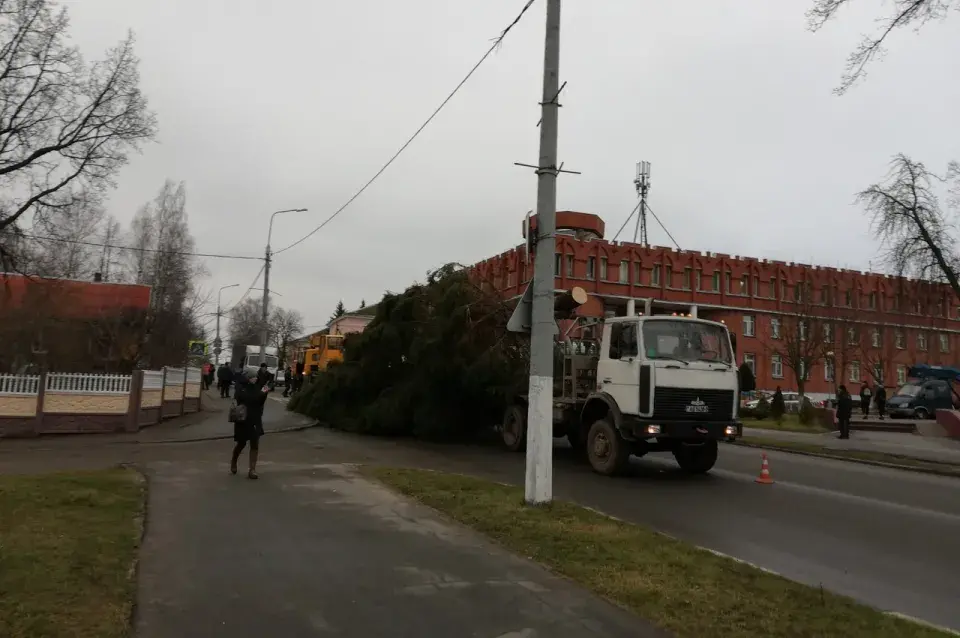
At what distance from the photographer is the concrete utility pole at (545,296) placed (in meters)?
8.58

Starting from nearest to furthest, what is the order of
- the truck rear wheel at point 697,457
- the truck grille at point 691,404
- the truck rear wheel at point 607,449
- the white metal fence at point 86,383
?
the truck grille at point 691,404
the truck rear wheel at point 607,449
the truck rear wheel at point 697,457
the white metal fence at point 86,383

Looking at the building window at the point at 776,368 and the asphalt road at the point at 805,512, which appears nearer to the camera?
the asphalt road at the point at 805,512

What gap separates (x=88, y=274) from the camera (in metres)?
41.4

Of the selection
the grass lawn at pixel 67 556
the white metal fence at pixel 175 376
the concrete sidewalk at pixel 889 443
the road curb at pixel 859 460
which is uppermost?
the white metal fence at pixel 175 376

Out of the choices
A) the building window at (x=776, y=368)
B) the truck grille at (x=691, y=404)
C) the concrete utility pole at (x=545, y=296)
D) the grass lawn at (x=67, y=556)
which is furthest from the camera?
the building window at (x=776, y=368)

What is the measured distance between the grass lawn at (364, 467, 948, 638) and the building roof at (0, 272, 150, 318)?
66.2ft

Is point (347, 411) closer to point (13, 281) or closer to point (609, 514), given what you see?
point (609, 514)

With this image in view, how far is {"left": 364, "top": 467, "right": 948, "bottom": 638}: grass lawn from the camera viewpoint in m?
4.80

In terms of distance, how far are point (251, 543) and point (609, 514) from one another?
453 cm

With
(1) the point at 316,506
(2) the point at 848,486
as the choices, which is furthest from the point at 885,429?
(1) the point at 316,506

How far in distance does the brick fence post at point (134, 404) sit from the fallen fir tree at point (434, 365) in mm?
5308

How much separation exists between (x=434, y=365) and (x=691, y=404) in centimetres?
757

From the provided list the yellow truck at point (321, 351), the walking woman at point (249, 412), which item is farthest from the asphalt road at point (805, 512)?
the yellow truck at point (321, 351)

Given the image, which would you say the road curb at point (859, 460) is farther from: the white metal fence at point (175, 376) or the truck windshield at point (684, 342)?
the white metal fence at point (175, 376)
